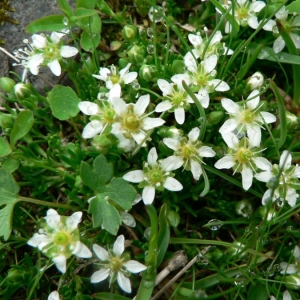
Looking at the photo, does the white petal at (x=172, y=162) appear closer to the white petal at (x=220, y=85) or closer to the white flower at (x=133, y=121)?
the white flower at (x=133, y=121)

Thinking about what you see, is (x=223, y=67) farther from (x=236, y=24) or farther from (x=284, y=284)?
(x=284, y=284)

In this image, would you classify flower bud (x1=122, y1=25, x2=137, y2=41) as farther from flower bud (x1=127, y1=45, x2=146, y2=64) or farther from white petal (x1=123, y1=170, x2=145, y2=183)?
white petal (x1=123, y1=170, x2=145, y2=183)

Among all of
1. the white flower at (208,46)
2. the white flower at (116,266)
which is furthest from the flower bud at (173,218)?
the white flower at (208,46)

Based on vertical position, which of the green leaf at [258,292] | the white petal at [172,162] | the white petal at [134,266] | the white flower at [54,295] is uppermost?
the white petal at [172,162]

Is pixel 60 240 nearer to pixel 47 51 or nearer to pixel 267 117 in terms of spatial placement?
pixel 47 51

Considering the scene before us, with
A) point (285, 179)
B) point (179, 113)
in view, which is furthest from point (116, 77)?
point (285, 179)

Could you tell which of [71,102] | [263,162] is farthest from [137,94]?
[263,162]
